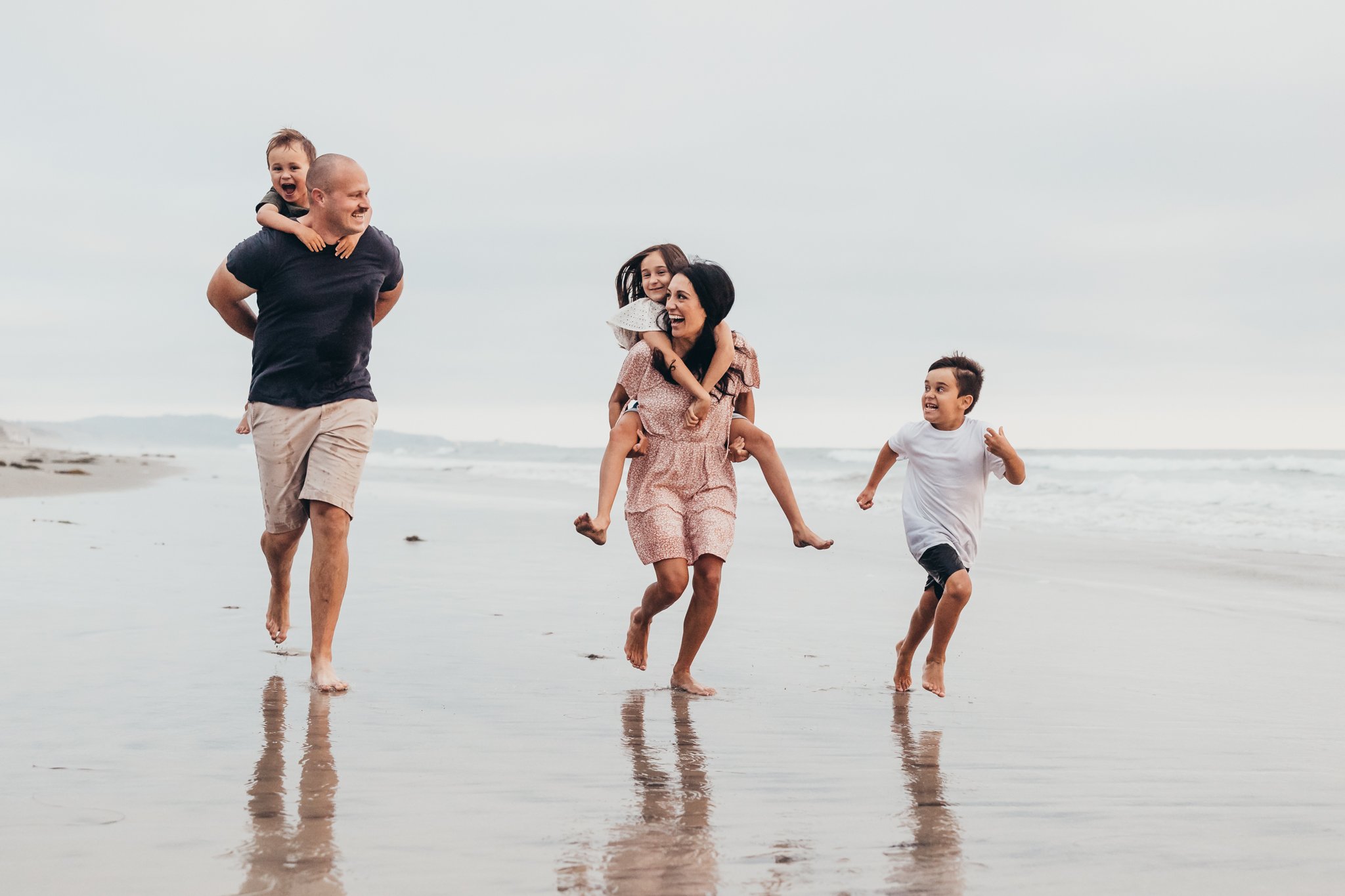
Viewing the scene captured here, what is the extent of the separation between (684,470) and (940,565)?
111 centimetres

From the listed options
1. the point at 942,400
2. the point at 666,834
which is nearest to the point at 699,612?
the point at 942,400

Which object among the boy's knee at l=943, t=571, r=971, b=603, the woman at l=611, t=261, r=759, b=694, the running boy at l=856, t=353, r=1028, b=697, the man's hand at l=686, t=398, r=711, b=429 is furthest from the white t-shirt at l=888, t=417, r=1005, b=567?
the man's hand at l=686, t=398, r=711, b=429

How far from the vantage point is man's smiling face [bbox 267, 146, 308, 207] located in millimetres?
4613

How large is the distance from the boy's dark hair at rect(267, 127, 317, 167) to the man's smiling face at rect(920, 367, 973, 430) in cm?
268

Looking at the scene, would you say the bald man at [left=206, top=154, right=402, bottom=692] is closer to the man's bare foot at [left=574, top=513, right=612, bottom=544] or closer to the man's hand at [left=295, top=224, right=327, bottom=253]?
the man's hand at [left=295, top=224, right=327, bottom=253]

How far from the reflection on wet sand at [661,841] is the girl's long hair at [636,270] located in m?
2.12

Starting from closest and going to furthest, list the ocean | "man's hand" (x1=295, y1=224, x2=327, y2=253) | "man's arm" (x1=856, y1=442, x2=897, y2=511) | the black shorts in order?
"man's hand" (x1=295, y1=224, x2=327, y2=253)
the black shorts
"man's arm" (x1=856, y1=442, x2=897, y2=511)
the ocean

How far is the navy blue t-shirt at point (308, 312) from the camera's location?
4301 millimetres

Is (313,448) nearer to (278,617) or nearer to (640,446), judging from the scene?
(278,617)

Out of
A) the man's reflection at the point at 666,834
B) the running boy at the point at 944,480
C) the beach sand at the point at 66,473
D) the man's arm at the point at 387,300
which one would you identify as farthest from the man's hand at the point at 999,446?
the beach sand at the point at 66,473

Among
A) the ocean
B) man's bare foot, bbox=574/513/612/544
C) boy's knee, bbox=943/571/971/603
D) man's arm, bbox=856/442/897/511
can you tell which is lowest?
the ocean

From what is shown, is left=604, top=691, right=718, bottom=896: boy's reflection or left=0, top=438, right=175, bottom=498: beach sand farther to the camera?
A: left=0, top=438, right=175, bottom=498: beach sand

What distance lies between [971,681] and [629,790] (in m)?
2.29

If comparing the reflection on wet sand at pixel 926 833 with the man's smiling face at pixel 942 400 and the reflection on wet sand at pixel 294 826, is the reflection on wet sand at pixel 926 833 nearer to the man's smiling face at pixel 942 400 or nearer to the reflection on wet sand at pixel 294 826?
the reflection on wet sand at pixel 294 826
